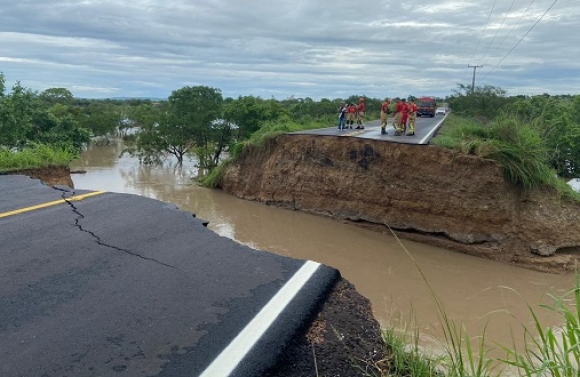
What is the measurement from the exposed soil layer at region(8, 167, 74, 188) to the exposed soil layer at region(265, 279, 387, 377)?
9.85 m

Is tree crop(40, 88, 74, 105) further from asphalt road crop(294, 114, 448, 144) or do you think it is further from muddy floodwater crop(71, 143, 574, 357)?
asphalt road crop(294, 114, 448, 144)

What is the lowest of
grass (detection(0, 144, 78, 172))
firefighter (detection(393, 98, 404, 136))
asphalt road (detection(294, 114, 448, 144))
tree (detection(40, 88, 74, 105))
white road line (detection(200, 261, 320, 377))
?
white road line (detection(200, 261, 320, 377))

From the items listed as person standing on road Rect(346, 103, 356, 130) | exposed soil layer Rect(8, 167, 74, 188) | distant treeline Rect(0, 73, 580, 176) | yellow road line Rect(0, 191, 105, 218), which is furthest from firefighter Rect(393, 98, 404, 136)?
yellow road line Rect(0, 191, 105, 218)

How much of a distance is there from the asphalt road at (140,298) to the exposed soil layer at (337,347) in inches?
4.4

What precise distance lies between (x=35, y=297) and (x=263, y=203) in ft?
58.2

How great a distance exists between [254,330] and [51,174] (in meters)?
10.8

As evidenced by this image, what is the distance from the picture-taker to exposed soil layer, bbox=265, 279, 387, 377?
325 centimetres

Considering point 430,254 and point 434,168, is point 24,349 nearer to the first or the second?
point 430,254

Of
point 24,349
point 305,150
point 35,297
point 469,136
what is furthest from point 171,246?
point 305,150

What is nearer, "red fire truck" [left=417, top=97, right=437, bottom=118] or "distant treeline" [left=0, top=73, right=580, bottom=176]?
"distant treeline" [left=0, top=73, right=580, bottom=176]

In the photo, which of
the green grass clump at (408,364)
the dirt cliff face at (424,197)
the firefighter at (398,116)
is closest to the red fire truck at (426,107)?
the firefighter at (398,116)

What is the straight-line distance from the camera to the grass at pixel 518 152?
47.8ft

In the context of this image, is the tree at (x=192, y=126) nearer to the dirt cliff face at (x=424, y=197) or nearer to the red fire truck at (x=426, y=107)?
the dirt cliff face at (x=424, y=197)

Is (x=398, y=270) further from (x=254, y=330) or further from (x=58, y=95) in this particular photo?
(x=58, y=95)
